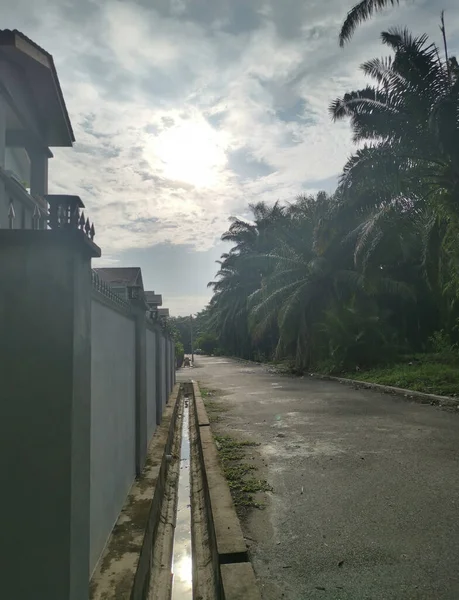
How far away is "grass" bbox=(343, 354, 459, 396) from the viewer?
491 inches

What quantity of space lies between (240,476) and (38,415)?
3904mm

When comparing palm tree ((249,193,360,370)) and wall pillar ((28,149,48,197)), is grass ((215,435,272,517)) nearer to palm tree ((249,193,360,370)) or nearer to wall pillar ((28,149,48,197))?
wall pillar ((28,149,48,197))

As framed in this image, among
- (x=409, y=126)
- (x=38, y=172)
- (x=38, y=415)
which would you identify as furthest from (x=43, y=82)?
(x=409, y=126)

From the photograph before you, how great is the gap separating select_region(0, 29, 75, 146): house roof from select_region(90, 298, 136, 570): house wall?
2588 millimetres

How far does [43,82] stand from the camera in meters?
4.94

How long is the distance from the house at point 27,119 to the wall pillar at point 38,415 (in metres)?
1.33

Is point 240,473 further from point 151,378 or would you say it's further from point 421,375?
point 421,375

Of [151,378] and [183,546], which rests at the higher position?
[151,378]

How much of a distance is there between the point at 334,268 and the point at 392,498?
1838 cm

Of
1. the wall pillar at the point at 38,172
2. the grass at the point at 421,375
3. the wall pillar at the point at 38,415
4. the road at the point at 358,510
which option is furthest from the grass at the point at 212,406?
the wall pillar at the point at 38,415

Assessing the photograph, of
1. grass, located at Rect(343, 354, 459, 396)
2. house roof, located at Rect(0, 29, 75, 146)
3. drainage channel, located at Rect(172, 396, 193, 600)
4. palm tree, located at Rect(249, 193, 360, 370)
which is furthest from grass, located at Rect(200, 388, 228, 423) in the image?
palm tree, located at Rect(249, 193, 360, 370)

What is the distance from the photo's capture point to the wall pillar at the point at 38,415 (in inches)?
91.8

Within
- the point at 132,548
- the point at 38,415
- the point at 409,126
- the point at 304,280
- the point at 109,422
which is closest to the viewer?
the point at 38,415

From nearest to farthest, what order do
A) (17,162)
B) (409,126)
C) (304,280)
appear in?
(17,162) → (409,126) → (304,280)
